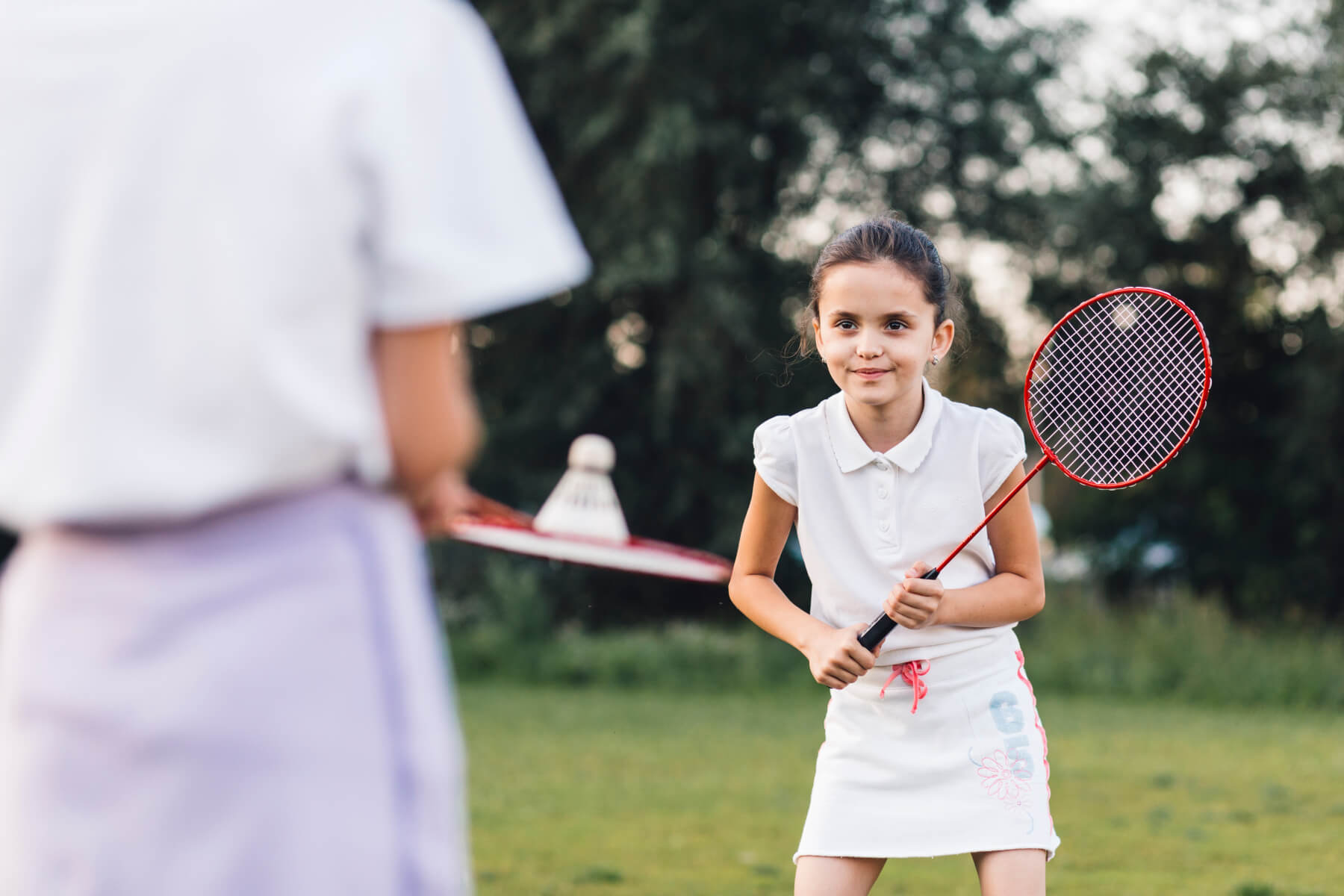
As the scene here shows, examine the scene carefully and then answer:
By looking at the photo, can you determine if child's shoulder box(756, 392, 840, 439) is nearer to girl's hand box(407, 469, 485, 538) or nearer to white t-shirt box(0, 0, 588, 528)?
girl's hand box(407, 469, 485, 538)

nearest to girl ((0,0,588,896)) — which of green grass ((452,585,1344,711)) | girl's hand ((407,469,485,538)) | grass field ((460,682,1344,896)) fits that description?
A: girl's hand ((407,469,485,538))

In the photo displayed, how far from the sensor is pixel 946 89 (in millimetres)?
17688

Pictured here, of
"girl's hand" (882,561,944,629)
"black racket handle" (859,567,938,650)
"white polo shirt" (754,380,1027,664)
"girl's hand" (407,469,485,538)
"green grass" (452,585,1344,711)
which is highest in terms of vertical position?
"girl's hand" (407,469,485,538)

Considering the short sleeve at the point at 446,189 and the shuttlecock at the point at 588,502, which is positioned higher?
the short sleeve at the point at 446,189

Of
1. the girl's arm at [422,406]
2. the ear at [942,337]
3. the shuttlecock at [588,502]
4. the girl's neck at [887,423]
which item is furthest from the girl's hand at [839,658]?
the shuttlecock at [588,502]

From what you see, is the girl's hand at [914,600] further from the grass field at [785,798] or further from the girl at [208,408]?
the grass field at [785,798]

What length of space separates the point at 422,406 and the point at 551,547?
3179 millimetres

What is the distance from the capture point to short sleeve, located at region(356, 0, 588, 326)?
1344mm

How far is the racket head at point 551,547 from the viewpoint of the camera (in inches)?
129

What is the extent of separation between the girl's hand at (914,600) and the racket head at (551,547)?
407 millimetres

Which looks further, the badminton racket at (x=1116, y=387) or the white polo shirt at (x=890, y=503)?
the badminton racket at (x=1116, y=387)

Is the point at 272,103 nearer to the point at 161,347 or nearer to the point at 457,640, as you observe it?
the point at 161,347

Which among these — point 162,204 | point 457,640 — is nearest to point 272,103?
point 162,204

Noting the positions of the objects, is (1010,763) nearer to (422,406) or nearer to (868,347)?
(868,347)
